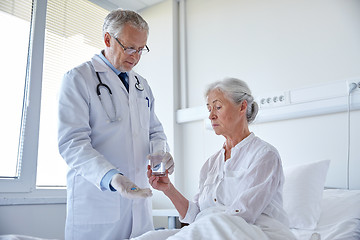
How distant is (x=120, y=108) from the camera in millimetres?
1576

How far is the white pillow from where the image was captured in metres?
1.87

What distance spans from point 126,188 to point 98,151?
33cm

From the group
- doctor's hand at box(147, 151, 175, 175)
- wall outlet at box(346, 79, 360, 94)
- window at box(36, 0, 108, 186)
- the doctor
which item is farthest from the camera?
window at box(36, 0, 108, 186)

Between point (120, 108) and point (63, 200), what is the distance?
140 cm

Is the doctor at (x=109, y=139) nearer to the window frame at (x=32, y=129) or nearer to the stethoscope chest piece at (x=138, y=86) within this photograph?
the stethoscope chest piece at (x=138, y=86)

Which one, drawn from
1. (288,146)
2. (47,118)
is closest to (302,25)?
(288,146)

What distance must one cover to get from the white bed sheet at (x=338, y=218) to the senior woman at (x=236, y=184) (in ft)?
1.40

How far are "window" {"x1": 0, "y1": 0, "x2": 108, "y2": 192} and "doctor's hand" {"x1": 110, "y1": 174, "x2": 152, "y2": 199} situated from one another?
1.50 metres

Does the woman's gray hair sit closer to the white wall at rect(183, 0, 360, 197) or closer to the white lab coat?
the white lab coat

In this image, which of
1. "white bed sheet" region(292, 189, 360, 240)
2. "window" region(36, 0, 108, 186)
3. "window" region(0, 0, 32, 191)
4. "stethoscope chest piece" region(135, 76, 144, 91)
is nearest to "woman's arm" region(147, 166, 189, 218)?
"stethoscope chest piece" region(135, 76, 144, 91)

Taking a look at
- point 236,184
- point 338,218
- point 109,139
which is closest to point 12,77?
point 109,139

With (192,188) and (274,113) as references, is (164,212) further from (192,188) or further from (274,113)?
(274,113)

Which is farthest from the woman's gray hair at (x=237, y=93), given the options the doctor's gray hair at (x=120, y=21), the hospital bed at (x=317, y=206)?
the hospital bed at (x=317, y=206)

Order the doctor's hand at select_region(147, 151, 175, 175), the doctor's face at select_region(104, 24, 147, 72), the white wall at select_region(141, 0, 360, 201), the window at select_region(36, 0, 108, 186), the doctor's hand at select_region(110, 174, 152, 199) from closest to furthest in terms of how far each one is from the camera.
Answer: the doctor's hand at select_region(110, 174, 152, 199), the doctor's hand at select_region(147, 151, 175, 175), the doctor's face at select_region(104, 24, 147, 72), the white wall at select_region(141, 0, 360, 201), the window at select_region(36, 0, 108, 186)
